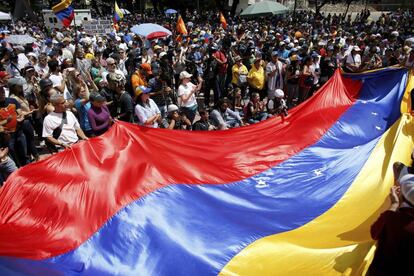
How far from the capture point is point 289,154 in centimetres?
588

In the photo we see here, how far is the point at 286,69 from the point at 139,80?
442 centimetres

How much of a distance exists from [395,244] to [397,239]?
0.04 m

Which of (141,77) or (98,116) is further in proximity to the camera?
(141,77)

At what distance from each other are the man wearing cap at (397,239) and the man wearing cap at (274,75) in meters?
7.33

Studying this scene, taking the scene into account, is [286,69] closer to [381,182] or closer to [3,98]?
[381,182]

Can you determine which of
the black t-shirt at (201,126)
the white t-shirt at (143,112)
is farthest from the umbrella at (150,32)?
the white t-shirt at (143,112)

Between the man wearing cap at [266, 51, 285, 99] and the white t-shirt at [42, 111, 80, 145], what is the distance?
5.68 m

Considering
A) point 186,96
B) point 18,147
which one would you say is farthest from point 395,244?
point 18,147

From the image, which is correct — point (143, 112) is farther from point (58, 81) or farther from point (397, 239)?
point (397, 239)

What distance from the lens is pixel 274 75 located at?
402 inches

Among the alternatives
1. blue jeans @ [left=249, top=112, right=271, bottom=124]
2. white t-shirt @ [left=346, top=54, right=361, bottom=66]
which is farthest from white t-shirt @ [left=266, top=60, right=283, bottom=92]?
white t-shirt @ [left=346, top=54, right=361, bottom=66]

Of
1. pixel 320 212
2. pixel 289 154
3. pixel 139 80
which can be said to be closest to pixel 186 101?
pixel 139 80

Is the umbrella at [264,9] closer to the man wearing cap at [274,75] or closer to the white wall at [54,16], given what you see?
the white wall at [54,16]

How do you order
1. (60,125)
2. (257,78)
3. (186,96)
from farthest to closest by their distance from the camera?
(257,78) < (186,96) < (60,125)
